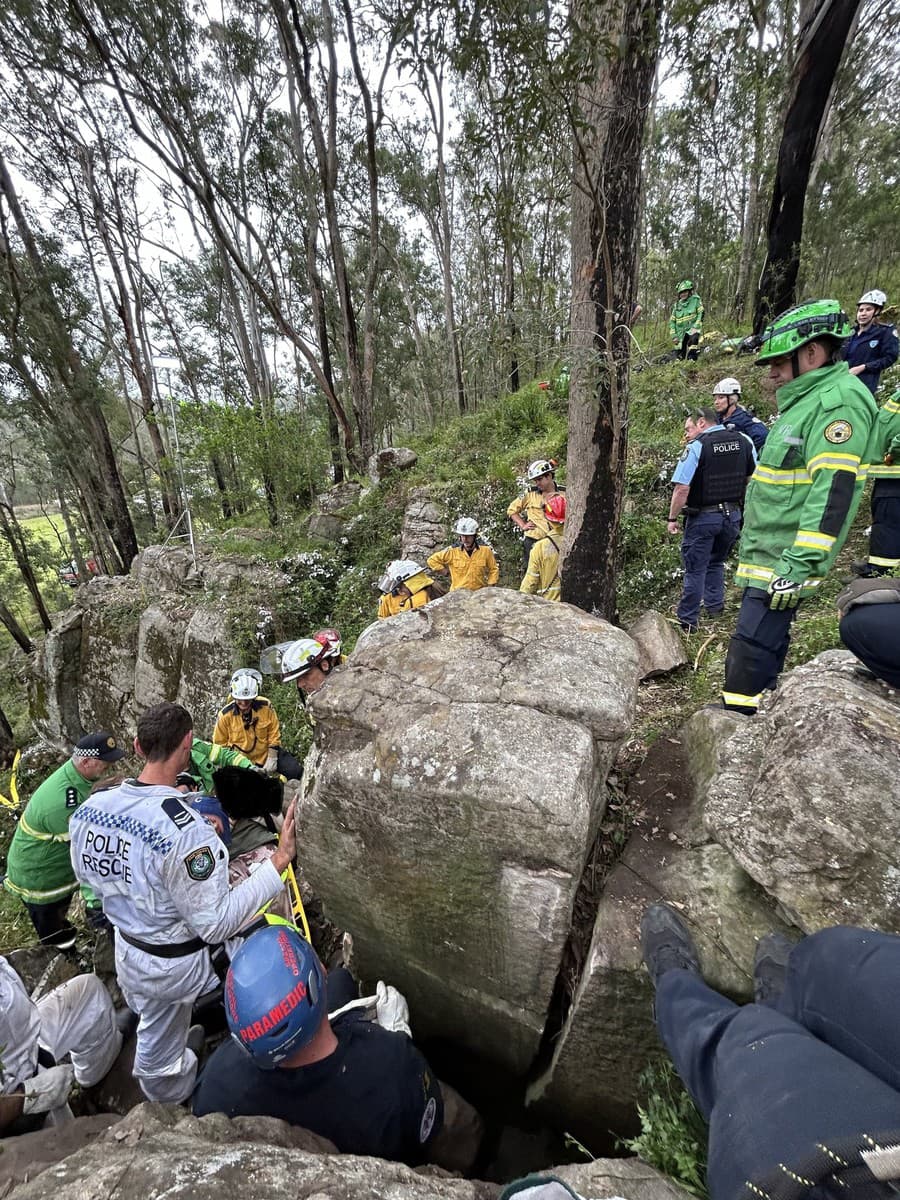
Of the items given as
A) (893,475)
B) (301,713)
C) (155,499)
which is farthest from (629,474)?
(155,499)

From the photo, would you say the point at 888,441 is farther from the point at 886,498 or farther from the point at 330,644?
the point at 330,644

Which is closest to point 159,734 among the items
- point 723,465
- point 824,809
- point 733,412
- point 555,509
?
point 824,809

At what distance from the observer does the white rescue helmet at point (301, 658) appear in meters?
4.40

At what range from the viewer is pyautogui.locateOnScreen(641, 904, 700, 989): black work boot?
1932 mm

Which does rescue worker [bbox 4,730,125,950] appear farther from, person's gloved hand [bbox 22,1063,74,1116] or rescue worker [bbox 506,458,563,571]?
rescue worker [bbox 506,458,563,571]

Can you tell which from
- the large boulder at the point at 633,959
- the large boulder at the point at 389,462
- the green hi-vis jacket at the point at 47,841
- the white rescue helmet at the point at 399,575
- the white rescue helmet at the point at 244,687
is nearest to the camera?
the large boulder at the point at 633,959

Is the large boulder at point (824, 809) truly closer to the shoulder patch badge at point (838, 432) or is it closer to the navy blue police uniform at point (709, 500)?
the shoulder patch badge at point (838, 432)

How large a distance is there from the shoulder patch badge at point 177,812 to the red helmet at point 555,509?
440cm

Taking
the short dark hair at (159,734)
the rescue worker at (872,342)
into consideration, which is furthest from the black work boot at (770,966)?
the rescue worker at (872,342)

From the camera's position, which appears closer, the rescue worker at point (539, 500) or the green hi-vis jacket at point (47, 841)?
the green hi-vis jacket at point (47, 841)

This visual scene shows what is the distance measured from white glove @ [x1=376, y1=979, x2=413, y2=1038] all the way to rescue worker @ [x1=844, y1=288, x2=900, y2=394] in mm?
7074

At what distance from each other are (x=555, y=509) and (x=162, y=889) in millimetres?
4694

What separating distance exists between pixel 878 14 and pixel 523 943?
58.8 ft

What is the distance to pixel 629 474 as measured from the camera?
22.2ft
